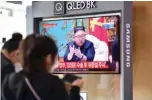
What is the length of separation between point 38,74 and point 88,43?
2.18 metres

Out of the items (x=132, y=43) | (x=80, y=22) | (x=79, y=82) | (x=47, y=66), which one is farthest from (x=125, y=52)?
(x=47, y=66)

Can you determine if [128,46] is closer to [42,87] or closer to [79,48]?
[79,48]

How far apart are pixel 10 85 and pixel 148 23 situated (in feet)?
7.52

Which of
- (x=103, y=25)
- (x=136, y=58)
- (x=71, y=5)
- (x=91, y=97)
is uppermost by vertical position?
(x=71, y=5)

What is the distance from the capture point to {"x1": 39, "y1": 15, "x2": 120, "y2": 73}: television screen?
3.20 m

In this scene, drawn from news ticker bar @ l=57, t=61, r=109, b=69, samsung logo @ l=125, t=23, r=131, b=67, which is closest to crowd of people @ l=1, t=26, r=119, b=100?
samsung logo @ l=125, t=23, r=131, b=67

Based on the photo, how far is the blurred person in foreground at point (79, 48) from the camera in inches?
130

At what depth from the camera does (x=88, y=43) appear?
332cm

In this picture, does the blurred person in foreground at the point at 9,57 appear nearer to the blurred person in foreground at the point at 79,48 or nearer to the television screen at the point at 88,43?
the television screen at the point at 88,43

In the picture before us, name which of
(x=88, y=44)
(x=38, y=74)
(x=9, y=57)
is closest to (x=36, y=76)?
(x=38, y=74)

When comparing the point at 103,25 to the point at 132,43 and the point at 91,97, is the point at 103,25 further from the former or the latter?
the point at 91,97

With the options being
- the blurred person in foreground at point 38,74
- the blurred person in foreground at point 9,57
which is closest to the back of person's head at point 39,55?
the blurred person in foreground at point 38,74

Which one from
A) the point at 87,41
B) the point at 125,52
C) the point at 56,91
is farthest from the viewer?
the point at 87,41

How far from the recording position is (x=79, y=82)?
1.36 meters
